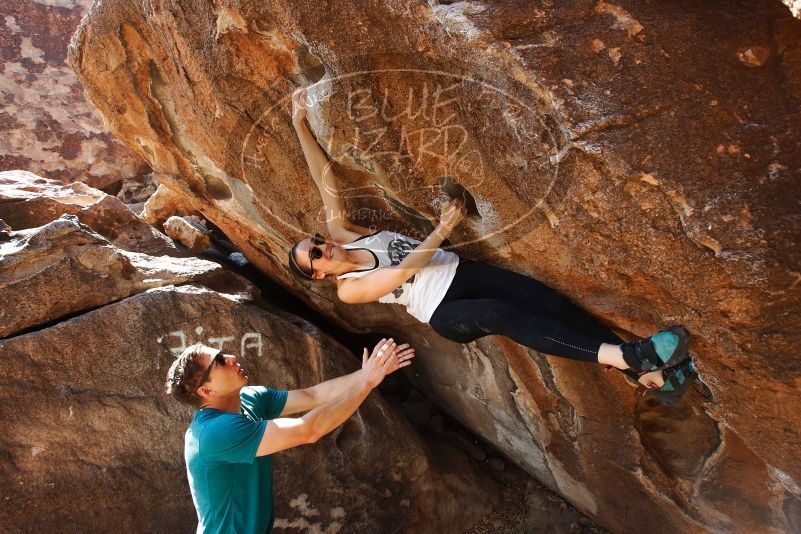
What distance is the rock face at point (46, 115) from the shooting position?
6.94 meters

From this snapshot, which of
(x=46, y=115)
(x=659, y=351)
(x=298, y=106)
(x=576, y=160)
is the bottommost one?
(x=46, y=115)

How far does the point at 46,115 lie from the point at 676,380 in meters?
7.50

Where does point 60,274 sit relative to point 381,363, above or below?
below

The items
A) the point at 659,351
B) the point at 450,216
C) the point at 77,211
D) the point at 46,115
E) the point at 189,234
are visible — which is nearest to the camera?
the point at 659,351

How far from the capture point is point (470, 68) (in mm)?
2123

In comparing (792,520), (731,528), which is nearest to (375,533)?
(731,528)

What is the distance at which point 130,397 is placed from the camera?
Answer: 2953 millimetres

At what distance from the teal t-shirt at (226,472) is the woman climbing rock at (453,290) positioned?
722 millimetres

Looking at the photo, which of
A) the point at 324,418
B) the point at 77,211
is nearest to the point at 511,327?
the point at 324,418

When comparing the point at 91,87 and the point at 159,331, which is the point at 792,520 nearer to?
the point at 159,331

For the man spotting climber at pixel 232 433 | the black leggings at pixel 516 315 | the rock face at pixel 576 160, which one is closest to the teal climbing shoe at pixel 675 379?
the rock face at pixel 576 160

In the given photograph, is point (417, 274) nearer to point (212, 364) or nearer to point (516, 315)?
point (516, 315)

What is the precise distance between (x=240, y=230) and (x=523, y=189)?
217 cm

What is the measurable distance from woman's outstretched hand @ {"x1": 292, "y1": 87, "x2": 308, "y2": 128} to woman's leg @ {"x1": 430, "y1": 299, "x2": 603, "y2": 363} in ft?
3.42
